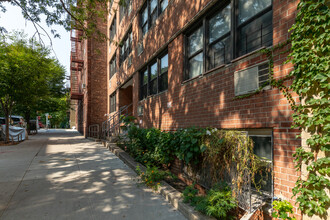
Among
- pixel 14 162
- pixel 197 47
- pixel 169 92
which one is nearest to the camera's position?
pixel 197 47

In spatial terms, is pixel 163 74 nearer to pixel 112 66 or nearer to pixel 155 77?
pixel 155 77

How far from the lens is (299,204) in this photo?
103 inches

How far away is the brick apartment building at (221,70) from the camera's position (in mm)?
3047

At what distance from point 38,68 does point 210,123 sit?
39.5ft

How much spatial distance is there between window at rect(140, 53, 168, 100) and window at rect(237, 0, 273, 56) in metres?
3.63

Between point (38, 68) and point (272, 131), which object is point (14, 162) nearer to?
point (38, 68)

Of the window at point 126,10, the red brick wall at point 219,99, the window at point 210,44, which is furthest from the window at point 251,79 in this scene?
the window at point 126,10

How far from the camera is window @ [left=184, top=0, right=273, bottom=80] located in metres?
3.59

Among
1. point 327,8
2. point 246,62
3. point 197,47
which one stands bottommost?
point 246,62

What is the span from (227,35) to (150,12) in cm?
554

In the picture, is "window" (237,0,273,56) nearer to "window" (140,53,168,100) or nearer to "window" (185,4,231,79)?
"window" (185,4,231,79)

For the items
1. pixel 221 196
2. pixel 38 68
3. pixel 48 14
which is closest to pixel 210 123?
pixel 221 196

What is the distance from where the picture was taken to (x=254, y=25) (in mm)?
3730

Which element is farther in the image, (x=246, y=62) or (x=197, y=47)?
(x=197, y=47)
